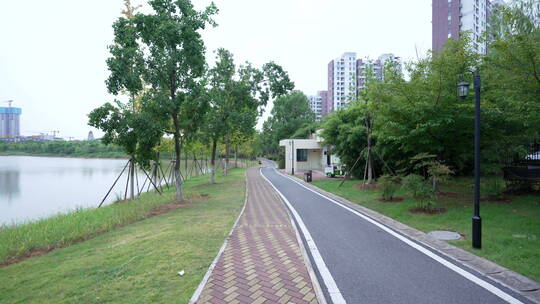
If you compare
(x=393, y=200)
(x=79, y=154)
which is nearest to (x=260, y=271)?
(x=393, y=200)

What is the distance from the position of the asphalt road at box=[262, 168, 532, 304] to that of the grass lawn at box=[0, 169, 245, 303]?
2284mm

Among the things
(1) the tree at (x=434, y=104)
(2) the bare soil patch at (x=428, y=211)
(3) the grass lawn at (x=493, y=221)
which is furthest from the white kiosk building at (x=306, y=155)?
(2) the bare soil patch at (x=428, y=211)

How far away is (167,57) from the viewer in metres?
11.8

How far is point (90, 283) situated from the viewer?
4367mm

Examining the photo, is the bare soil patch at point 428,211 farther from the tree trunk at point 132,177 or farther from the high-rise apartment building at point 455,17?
the high-rise apartment building at point 455,17

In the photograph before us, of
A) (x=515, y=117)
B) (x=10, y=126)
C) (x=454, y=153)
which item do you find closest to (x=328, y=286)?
(x=515, y=117)

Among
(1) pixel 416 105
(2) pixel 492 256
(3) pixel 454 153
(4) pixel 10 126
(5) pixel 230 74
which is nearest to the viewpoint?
(2) pixel 492 256

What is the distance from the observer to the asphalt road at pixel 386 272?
3.83 meters

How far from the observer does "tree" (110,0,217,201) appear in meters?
10.9

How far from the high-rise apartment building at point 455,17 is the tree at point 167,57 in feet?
154

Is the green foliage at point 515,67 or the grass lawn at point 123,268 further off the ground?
the green foliage at point 515,67

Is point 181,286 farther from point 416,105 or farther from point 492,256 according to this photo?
point 416,105

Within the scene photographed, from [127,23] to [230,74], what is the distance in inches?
339

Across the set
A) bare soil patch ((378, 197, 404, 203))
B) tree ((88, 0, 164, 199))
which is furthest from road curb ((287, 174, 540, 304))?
tree ((88, 0, 164, 199))
